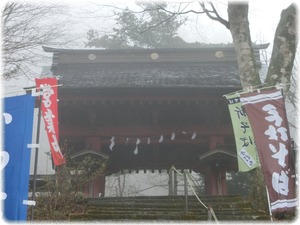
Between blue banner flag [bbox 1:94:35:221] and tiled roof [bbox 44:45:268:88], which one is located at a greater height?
tiled roof [bbox 44:45:268:88]

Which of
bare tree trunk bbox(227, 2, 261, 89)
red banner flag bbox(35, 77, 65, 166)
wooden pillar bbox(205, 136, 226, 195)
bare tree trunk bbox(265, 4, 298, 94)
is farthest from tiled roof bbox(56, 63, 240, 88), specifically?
bare tree trunk bbox(265, 4, 298, 94)

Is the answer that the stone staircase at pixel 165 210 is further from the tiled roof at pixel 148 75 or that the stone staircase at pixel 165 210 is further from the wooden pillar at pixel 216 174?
the tiled roof at pixel 148 75

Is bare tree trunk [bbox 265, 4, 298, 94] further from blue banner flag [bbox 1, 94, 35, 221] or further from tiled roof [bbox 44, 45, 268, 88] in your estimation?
blue banner flag [bbox 1, 94, 35, 221]

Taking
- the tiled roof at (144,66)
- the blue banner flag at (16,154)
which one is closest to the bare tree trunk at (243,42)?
the tiled roof at (144,66)

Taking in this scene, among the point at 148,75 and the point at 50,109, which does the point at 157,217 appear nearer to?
the point at 50,109

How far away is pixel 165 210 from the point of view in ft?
23.8

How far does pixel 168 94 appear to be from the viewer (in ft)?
32.2

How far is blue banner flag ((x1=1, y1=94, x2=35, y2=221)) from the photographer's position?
4.74m

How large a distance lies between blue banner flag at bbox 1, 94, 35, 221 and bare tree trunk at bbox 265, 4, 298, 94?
448 cm

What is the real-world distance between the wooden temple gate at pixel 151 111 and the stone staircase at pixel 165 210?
2.13m

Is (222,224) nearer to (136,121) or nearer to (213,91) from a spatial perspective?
(213,91)

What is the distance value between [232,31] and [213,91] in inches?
85.2

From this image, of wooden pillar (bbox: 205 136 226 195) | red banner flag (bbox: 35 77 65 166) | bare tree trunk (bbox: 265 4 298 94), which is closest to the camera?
bare tree trunk (bbox: 265 4 298 94)

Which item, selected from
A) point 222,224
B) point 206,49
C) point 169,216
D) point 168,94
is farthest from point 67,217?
point 206,49
